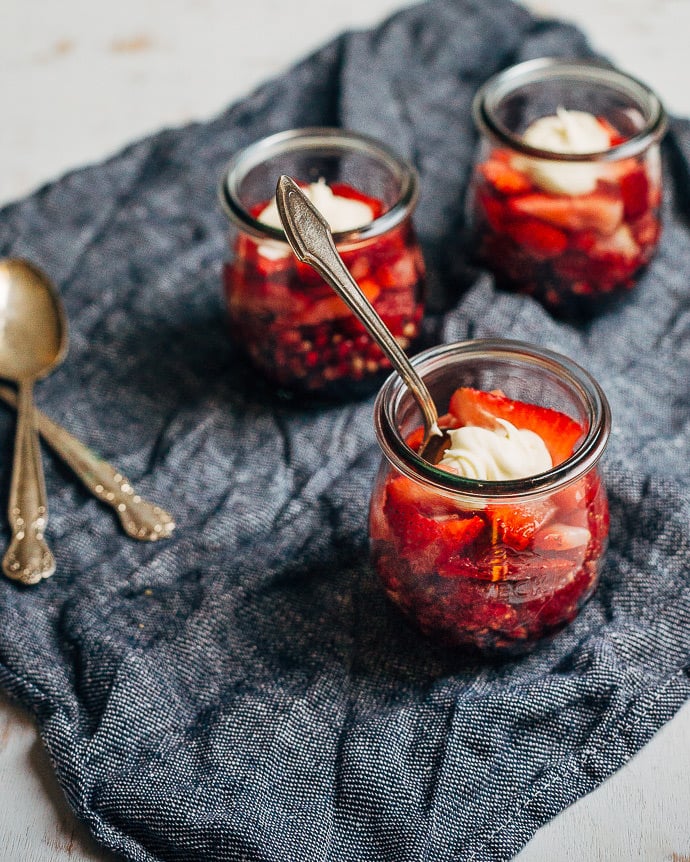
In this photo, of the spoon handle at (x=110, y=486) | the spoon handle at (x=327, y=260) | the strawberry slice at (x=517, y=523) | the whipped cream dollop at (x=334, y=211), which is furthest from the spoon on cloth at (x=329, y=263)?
the spoon handle at (x=110, y=486)

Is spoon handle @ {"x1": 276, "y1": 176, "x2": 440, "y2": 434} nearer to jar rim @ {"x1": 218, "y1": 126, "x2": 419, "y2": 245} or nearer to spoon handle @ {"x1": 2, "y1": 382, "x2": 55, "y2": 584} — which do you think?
jar rim @ {"x1": 218, "y1": 126, "x2": 419, "y2": 245}

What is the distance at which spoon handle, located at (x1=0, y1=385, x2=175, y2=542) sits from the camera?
105 cm

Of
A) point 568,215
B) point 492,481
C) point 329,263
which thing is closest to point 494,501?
point 492,481

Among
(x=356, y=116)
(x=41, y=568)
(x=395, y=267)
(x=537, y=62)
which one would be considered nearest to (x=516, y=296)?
(x=395, y=267)

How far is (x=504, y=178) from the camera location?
3.80 feet

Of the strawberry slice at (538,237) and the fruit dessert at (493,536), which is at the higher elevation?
the fruit dessert at (493,536)

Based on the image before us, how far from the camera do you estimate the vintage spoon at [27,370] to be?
3.34ft

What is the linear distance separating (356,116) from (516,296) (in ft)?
1.47

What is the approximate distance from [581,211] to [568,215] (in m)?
0.01

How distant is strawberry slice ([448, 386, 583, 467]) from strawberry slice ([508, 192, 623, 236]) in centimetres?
31

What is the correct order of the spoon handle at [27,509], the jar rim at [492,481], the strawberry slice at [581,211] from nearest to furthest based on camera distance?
the jar rim at [492,481] → the spoon handle at [27,509] → the strawberry slice at [581,211]

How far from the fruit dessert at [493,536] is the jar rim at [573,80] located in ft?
1.13

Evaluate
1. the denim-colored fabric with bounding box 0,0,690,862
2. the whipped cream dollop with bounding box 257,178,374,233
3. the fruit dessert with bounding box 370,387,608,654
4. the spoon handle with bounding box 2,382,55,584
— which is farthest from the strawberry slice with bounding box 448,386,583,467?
the spoon handle with bounding box 2,382,55,584

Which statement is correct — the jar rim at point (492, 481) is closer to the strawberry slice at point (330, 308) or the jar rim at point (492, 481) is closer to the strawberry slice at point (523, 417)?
the strawberry slice at point (523, 417)
